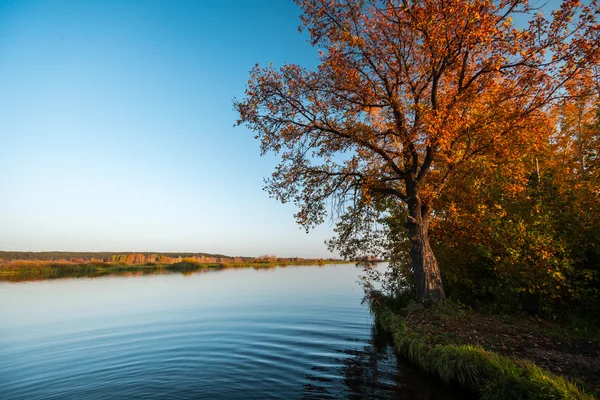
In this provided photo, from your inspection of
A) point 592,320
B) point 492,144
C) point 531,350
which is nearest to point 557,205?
point 492,144

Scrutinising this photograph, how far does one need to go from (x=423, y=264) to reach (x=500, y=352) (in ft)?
18.2

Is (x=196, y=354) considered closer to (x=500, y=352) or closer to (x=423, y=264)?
(x=500, y=352)

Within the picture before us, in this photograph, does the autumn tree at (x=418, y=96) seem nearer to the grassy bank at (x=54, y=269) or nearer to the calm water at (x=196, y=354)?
the calm water at (x=196, y=354)

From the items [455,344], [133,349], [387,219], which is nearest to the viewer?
[455,344]

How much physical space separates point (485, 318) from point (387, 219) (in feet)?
23.6

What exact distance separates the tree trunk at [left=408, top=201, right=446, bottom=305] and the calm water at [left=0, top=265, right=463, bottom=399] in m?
2.93

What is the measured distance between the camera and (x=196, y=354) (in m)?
11.7

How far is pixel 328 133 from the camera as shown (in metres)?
15.3

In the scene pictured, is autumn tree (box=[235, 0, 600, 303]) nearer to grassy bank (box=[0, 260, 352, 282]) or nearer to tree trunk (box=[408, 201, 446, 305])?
tree trunk (box=[408, 201, 446, 305])

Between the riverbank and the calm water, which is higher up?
the riverbank

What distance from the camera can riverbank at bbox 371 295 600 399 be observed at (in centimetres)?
644

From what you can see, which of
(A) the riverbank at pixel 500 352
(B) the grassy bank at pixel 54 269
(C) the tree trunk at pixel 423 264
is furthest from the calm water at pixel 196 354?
(B) the grassy bank at pixel 54 269

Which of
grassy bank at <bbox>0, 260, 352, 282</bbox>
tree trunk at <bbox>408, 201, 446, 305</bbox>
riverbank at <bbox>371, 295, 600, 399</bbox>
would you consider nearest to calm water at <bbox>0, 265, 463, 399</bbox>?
riverbank at <bbox>371, 295, 600, 399</bbox>

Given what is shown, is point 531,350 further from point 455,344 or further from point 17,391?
point 17,391
